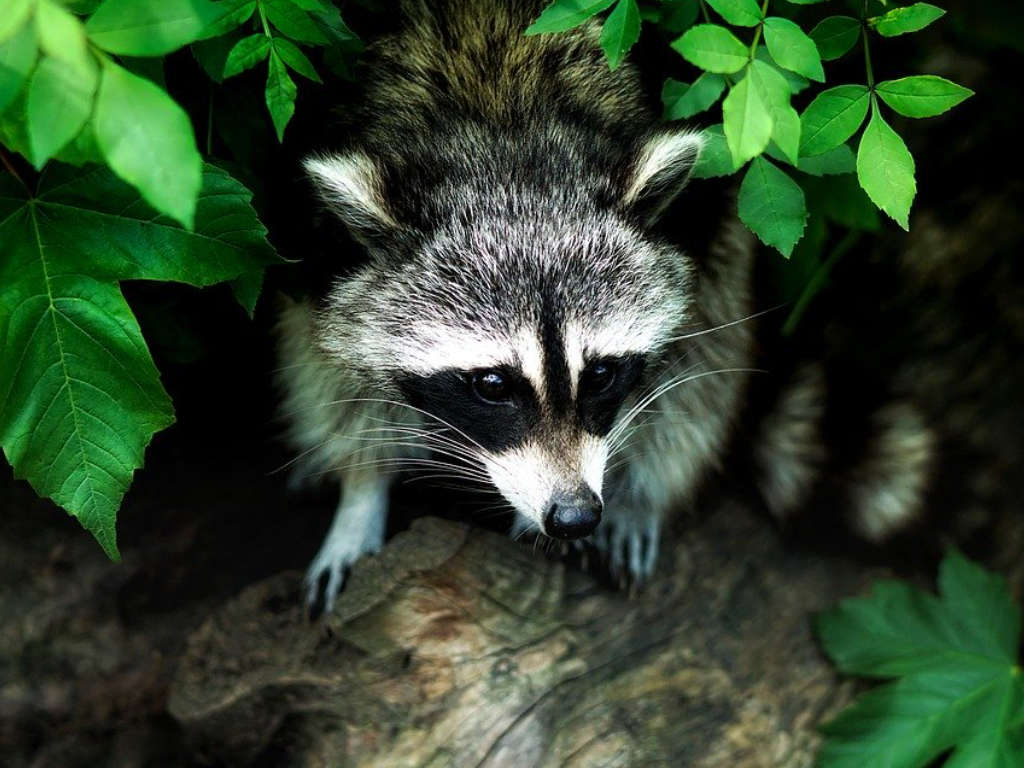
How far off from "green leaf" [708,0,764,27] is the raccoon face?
408 millimetres

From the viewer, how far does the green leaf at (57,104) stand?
1.29 metres

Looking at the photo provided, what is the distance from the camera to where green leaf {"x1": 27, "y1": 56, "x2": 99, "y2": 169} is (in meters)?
1.29

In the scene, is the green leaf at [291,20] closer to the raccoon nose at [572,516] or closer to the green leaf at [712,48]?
the green leaf at [712,48]

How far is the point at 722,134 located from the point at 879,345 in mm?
1447

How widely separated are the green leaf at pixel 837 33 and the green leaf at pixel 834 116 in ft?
0.30

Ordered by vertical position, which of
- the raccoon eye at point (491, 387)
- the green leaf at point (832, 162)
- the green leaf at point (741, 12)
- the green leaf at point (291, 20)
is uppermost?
the green leaf at point (291, 20)

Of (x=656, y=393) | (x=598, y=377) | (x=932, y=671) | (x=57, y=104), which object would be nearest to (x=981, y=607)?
(x=932, y=671)

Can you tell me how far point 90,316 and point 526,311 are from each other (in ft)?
2.40

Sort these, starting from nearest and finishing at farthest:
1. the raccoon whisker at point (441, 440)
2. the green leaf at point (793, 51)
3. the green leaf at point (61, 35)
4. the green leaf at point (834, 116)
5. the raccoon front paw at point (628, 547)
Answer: the green leaf at point (61, 35) < the green leaf at point (793, 51) < the green leaf at point (834, 116) < the raccoon whisker at point (441, 440) < the raccoon front paw at point (628, 547)

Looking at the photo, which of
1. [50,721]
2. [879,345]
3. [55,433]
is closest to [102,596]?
[50,721]

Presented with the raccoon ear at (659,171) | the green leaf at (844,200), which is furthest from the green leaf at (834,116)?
the green leaf at (844,200)

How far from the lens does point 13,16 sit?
1.27 m

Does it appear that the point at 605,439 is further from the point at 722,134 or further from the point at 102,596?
the point at 102,596

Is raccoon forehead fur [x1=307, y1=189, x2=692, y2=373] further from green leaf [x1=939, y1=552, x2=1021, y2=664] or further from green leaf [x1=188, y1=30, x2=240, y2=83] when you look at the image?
green leaf [x1=939, y1=552, x2=1021, y2=664]
